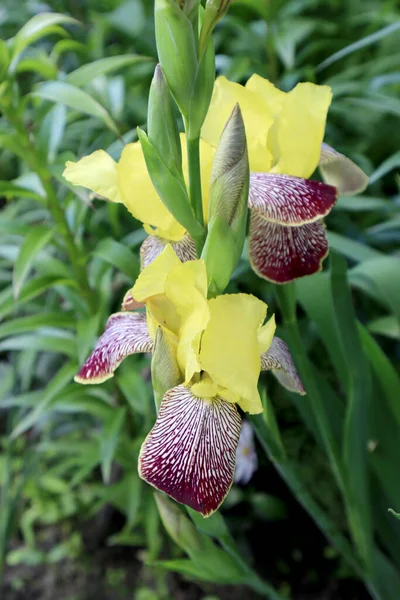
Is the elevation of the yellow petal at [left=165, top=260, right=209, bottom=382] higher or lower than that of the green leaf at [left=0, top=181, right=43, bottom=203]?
higher

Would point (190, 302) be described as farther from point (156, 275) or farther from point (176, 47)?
point (176, 47)

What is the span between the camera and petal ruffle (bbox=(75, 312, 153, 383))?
535 millimetres

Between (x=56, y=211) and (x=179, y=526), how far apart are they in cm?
54

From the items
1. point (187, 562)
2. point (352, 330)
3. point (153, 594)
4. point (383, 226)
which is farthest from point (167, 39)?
point (153, 594)

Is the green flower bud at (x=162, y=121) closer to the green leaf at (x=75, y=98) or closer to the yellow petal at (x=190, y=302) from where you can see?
the yellow petal at (x=190, y=302)

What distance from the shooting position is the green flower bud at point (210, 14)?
43cm

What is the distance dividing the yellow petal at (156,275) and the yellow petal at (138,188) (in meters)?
0.07

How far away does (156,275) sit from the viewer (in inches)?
18.8

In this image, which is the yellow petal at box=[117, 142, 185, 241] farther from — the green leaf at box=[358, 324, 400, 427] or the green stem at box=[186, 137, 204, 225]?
the green leaf at box=[358, 324, 400, 427]

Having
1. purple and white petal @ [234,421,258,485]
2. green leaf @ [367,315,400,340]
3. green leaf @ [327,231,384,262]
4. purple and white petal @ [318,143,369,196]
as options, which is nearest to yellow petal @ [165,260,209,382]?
purple and white petal @ [318,143,369,196]

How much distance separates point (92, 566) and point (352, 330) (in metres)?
0.97

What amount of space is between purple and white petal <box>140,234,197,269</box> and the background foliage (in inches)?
4.8

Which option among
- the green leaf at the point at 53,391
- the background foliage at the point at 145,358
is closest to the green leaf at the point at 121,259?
the background foliage at the point at 145,358

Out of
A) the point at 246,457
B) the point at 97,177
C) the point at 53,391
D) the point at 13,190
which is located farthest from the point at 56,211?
the point at 246,457
